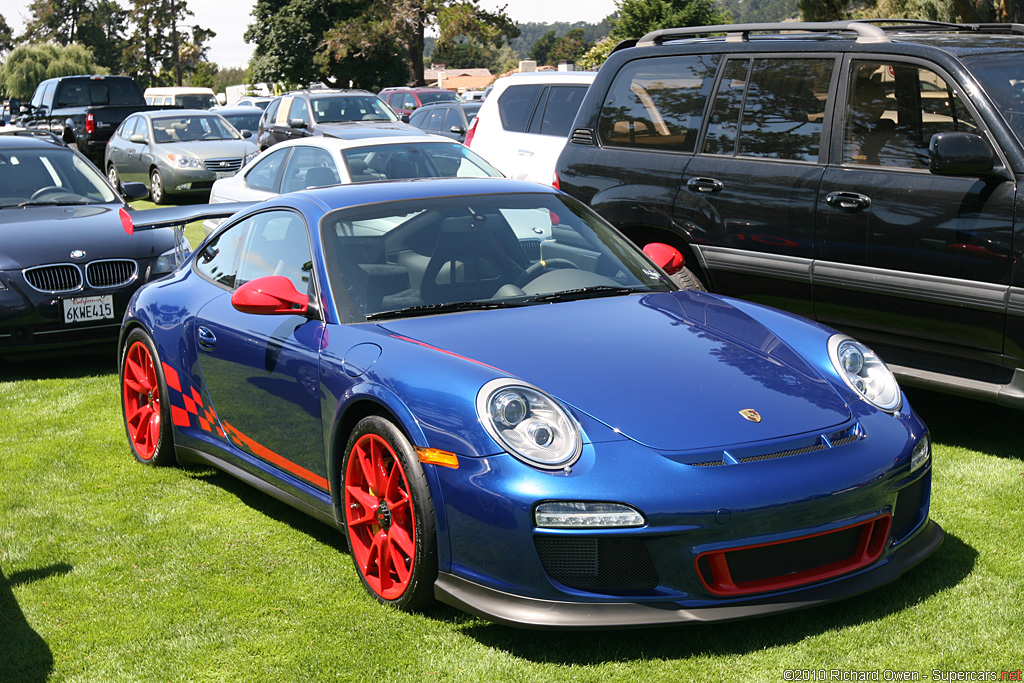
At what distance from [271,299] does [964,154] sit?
3263mm

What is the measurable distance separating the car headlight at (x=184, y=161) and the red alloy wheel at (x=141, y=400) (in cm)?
1366

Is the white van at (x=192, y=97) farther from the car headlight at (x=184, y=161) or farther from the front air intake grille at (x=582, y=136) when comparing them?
the front air intake grille at (x=582, y=136)

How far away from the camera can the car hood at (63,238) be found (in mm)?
8125

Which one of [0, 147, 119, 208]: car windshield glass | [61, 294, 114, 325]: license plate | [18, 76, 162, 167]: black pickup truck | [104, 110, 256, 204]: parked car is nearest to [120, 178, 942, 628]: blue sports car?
[61, 294, 114, 325]: license plate

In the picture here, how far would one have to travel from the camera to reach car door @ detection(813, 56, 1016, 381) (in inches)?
209

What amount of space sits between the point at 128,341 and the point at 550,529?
352 centimetres

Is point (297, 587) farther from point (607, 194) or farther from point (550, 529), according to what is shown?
point (607, 194)

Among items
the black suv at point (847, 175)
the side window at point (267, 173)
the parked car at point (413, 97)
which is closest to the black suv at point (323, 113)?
the side window at point (267, 173)

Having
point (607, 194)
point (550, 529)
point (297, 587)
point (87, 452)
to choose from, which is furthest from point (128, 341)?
point (550, 529)

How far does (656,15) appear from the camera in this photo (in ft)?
102

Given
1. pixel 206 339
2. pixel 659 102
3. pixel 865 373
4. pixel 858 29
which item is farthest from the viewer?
pixel 659 102

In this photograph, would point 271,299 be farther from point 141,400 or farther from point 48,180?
point 48,180

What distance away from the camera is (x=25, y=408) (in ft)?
24.2

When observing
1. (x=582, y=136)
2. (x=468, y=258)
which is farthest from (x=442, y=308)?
(x=582, y=136)
